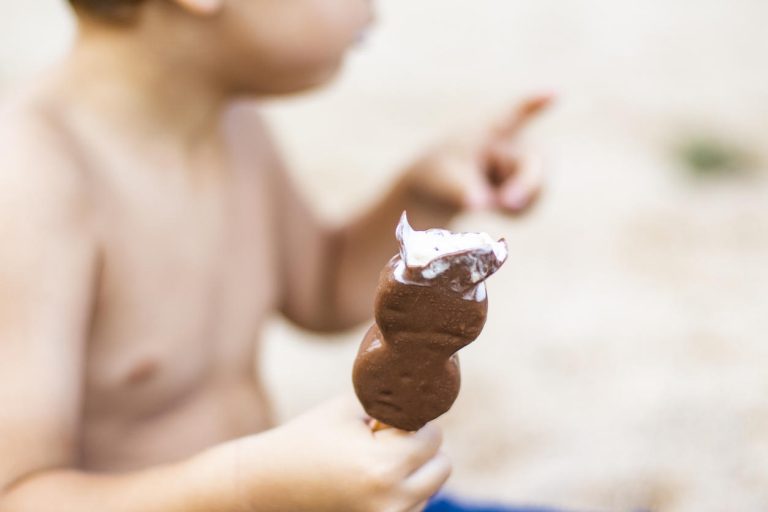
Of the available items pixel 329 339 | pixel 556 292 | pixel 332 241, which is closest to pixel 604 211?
pixel 556 292

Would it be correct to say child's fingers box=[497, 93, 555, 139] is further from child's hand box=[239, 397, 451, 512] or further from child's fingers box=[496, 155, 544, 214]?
child's hand box=[239, 397, 451, 512]

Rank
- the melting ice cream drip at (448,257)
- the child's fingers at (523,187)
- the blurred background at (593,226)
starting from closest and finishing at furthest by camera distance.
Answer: the melting ice cream drip at (448,257)
the child's fingers at (523,187)
the blurred background at (593,226)

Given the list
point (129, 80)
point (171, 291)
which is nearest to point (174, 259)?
point (171, 291)

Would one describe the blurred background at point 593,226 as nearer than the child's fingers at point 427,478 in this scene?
No

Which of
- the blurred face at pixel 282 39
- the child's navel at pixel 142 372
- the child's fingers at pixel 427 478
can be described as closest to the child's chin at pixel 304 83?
the blurred face at pixel 282 39

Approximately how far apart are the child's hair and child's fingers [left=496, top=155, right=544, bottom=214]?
39 centimetres

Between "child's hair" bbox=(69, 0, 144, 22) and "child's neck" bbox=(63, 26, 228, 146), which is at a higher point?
"child's hair" bbox=(69, 0, 144, 22)

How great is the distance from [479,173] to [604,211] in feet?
3.33

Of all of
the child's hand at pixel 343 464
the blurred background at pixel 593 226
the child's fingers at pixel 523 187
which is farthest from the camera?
the blurred background at pixel 593 226

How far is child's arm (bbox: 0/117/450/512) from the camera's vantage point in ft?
2.25

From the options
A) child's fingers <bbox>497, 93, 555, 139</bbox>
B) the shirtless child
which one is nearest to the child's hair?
the shirtless child

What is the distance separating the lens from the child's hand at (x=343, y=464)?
68 cm

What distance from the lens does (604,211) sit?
6.55 ft

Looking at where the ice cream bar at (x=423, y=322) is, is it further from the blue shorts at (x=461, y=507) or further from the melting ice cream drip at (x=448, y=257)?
the blue shorts at (x=461, y=507)
